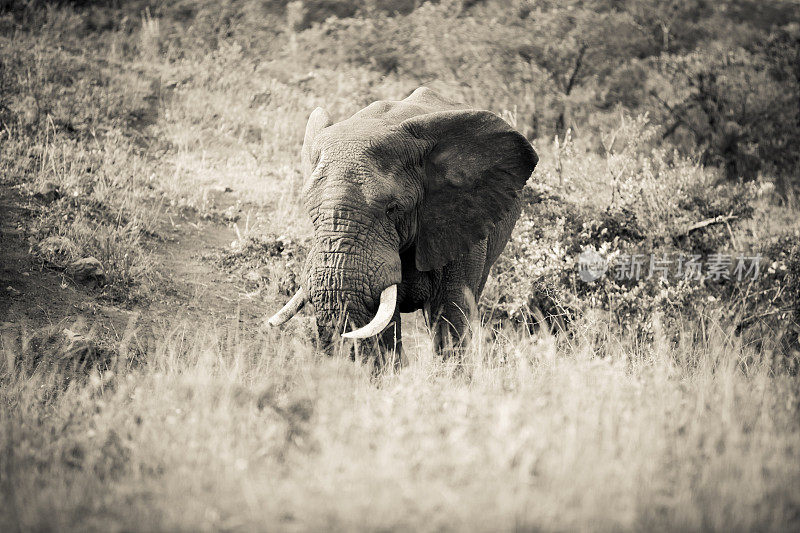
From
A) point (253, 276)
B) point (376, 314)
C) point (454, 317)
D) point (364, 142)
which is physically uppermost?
point (364, 142)

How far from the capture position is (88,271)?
750 centimetres

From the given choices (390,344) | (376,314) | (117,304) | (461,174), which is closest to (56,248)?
(117,304)

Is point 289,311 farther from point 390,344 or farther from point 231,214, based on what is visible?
point 231,214

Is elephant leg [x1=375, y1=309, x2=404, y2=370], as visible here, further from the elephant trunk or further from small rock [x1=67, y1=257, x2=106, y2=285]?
small rock [x1=67, y1=257, x2=106, y2=285]

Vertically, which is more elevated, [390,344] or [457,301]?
[457,301]

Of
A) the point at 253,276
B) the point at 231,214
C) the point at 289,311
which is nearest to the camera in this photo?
the point at 289,311

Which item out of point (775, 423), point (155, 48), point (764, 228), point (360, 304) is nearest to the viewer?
point (775, 423)

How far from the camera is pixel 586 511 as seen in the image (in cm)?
288

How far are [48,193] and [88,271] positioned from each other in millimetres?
1537

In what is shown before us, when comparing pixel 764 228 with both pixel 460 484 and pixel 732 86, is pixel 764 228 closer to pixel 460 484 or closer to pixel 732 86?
pixel 732 86

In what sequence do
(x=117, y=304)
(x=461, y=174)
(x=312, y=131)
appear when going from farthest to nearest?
1. (x=117, y=304)
2. (x=312, y=131)
3. (x=461, y=174)

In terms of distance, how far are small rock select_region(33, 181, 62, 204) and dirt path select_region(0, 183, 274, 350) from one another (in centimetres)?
17

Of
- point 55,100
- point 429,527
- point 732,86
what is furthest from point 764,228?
point 55,100

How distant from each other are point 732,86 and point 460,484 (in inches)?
569
